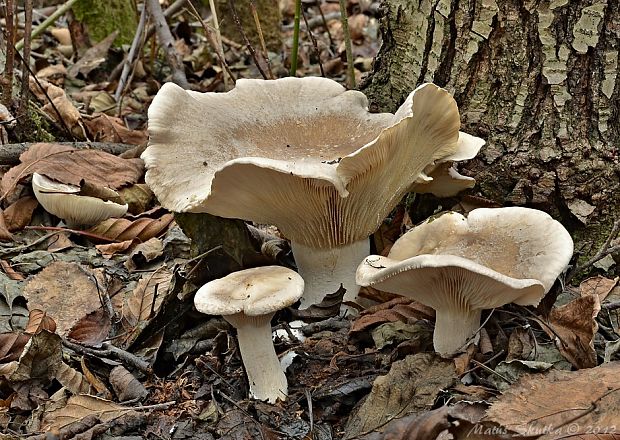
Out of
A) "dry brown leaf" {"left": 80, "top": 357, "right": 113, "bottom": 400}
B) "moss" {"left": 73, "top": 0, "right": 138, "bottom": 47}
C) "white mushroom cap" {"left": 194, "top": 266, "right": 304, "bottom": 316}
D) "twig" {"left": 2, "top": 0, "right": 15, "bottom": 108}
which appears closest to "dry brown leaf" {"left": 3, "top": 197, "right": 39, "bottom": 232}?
"twig" {"left": 2, "top": 0, "right": 15, "bottom": 108}

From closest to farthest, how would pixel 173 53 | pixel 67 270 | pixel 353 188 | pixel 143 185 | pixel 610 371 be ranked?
pixel 610 371 → pixel 353 188 → pixel 67 270 → pixel 143 185 → pixel 173 53

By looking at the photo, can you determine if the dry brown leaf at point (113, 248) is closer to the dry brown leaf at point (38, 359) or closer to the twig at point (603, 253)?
the dry brown leaf at point (38, 359)

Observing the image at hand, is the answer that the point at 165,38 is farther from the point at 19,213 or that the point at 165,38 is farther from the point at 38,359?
the point at 38,359

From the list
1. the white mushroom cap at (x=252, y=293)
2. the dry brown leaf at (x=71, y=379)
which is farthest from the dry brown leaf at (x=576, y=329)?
the dry brown leaf at (x=71, y=379)

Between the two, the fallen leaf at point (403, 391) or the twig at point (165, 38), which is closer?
the fallen leaf at point (403, 391)

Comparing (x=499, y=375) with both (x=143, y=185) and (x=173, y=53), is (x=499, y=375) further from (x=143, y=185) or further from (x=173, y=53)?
(x=173, y=53)

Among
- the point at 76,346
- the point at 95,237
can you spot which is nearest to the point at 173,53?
the point at 95,237

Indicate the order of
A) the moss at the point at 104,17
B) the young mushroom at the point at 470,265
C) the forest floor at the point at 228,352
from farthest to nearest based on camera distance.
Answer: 1. the moss at the point at 104,17
2. the forest floor at the point at 228,352
3. the young mushroom at the point at 470,265
